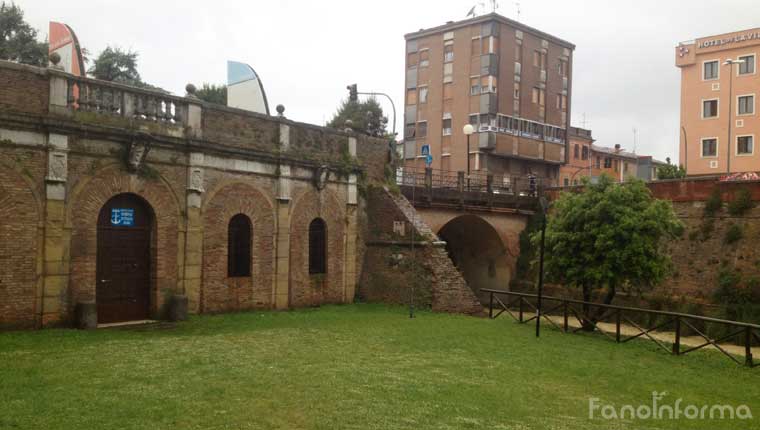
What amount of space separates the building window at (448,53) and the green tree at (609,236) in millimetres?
30569

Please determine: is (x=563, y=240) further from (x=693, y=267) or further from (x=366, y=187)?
(x=693, y=267)

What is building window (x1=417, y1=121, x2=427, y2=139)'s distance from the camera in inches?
1994

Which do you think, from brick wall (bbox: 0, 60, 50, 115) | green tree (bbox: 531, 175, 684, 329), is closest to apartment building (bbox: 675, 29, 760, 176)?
green tree (bbox: 531, 175, 684, 329)

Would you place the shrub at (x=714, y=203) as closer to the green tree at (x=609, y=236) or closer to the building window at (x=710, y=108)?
the green tree at (x=609, y=236)

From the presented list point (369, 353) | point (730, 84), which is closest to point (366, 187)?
point (369, 353)

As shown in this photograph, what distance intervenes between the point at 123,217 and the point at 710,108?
42943 mm

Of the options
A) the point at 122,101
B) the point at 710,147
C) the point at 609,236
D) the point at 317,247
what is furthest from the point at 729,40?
the point at 122,101

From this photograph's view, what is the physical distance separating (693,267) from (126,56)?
32.6 meters

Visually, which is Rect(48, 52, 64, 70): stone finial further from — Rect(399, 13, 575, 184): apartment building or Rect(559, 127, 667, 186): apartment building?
Rect(559, 127, 667, 186): apartment building

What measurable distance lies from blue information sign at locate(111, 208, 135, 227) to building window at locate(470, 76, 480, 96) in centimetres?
3503

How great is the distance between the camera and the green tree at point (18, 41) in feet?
110

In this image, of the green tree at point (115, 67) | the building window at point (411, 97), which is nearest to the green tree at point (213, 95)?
the green tree at point (115, 67)

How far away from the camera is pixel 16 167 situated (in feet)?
45.2

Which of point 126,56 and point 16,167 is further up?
point 126,56
